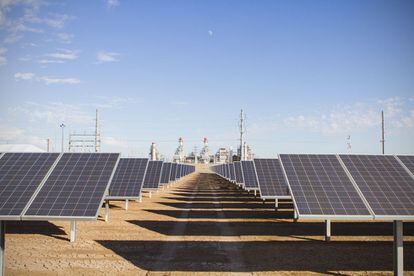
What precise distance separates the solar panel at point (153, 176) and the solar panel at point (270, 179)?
10565 mm

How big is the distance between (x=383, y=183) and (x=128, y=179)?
58.4ft

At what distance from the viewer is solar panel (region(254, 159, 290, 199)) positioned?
24825 millimetres

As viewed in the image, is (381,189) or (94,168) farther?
(94,168)

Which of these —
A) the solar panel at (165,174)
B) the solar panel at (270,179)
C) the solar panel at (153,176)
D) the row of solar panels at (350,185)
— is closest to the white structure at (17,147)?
the solar panel at (165,174)

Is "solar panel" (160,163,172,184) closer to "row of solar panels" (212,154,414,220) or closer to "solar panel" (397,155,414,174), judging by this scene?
"row of solar panels" (212,154,414,220)

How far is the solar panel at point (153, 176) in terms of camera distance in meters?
35.3

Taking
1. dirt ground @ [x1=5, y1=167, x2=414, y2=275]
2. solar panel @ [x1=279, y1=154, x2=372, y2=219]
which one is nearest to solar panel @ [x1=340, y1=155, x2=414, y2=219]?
solar panel @ [x1=279, y1=154, x2=372, y2=219]

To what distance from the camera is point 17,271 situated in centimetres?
1189

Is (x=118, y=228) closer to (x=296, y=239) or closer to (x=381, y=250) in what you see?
(x=296, y=239)

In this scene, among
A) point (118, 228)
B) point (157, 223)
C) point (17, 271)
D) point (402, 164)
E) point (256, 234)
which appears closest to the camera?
point (17, 271)

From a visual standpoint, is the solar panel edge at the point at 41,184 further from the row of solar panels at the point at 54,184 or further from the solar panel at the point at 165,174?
the solar panel at the point at 165,174

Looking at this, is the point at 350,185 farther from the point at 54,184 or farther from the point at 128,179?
the point at 128,179

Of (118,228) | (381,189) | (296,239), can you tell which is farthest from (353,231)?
(118,228)

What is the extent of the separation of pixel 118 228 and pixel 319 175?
10.6 metres
